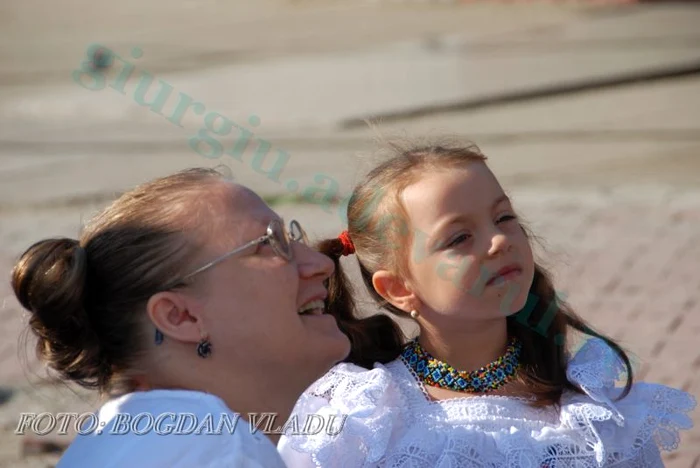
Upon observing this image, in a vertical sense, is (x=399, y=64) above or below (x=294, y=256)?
below

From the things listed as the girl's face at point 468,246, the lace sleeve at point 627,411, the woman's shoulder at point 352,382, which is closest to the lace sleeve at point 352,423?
the woman's shoulder at point 352,382

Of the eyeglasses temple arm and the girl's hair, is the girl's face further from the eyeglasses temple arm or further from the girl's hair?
the eyeglasses temple arm

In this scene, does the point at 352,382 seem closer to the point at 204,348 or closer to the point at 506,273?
the point at 506,273

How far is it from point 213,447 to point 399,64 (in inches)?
381

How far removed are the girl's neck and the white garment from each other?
0.92 m

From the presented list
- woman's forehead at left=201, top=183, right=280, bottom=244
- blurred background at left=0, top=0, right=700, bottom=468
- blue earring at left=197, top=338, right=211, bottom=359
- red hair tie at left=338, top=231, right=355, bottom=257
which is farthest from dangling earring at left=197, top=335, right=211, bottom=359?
blurred background at left=0, top=0, right=700, bottom=468

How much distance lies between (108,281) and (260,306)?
12.9 inches

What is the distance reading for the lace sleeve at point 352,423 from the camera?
2.89 metres

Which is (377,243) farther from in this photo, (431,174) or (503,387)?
(503,387)

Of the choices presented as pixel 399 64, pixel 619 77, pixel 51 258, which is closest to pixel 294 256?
pixel 51 258

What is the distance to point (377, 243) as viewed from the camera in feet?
10.2

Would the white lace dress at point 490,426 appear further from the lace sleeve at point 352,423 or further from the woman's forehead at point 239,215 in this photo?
the woman's forehead at point 239,215

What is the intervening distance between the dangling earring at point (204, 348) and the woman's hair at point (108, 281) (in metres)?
0.11

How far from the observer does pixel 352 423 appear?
289 cm
